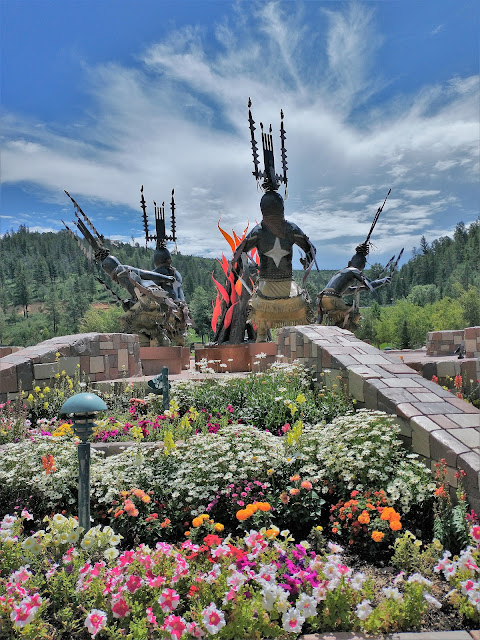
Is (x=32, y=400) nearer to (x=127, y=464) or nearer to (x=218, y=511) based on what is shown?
(x=127, y=464)

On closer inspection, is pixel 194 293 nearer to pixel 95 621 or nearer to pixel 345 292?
pixel 345 292

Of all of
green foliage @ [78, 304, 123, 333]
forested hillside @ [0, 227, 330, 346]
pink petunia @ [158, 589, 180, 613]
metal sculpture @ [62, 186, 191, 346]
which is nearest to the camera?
pink petunia @ [158, 589, 180, 613]

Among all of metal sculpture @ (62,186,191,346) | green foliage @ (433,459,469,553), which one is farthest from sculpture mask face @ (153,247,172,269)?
green foliage @ (433,459,469,553)

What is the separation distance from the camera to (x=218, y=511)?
3.39 metres

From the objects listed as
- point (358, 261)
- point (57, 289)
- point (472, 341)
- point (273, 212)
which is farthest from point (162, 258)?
point (57, 289)

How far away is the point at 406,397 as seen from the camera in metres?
4.40

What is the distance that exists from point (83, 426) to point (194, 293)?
6639 centimetres

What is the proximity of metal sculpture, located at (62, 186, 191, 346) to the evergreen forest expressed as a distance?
20.8 metres

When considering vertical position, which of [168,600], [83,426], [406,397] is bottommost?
[168,600]

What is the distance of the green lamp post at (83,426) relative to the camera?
9.59ft

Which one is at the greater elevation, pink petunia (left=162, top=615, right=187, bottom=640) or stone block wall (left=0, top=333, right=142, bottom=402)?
stone block wall (left=0, top=333, right=142, bottom=402)

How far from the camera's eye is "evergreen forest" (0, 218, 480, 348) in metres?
44.4

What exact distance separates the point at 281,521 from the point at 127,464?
1358mm

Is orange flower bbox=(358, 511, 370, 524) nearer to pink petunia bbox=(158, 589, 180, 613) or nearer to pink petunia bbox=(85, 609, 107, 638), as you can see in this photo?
pink petunia bbox=(158, 589, 180, 613)
